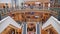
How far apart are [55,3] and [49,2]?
80 cm

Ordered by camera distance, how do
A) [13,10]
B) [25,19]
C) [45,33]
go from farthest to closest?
[25,19] → [13,10] → [45,33]

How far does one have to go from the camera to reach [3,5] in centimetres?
1209

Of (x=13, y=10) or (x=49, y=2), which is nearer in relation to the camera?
(x=13, y=10)

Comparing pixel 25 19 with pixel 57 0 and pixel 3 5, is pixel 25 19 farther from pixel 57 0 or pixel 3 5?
pixel 57 0

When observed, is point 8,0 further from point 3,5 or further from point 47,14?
point 47,14

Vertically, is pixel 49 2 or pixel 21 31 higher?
pixel 49 2

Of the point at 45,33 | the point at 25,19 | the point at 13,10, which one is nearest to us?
the point at 45,33


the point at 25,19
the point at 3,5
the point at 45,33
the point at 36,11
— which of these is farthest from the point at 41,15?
the point at 45,33

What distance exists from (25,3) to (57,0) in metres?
2.69

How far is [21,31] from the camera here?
819 cm

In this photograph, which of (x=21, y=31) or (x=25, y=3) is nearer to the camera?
(x=21, y=31)

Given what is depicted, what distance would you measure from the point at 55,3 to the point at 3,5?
3.86m

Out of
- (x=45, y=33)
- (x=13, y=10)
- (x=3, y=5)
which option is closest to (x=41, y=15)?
(x=13, y=10)

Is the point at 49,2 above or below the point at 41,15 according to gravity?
above
